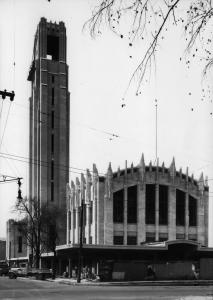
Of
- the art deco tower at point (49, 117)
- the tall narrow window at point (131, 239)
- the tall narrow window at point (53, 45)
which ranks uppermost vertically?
the tall narrow window at point (53, 45)

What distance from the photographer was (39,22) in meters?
122

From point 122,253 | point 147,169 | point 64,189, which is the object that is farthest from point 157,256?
point 64,189

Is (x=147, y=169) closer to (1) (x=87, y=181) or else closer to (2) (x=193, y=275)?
(1) (x=87, y=181)

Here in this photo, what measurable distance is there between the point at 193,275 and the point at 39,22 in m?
82.0

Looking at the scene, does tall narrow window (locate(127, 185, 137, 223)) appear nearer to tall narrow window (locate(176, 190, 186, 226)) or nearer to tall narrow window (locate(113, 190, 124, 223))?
tall narrow window (locate(113, 190, 124, 223))

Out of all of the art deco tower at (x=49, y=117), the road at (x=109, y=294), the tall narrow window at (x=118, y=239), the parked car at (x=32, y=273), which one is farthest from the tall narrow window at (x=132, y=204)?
the road at (x=109, y=294)

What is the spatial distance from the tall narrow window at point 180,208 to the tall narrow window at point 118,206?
8.55 m

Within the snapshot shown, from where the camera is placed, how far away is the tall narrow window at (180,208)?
8394cm

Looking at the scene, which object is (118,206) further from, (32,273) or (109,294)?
Answer: (109,294)

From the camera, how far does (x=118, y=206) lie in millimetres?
81312

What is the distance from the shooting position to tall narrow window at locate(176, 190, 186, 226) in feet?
275

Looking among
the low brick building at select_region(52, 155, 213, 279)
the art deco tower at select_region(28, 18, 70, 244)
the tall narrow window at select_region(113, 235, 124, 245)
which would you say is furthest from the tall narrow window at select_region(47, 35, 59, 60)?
the tall narrow window at select_region(113, 235, 124, 245)

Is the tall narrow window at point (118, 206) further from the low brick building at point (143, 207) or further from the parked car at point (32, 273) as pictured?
the parked car at point (32, 273)

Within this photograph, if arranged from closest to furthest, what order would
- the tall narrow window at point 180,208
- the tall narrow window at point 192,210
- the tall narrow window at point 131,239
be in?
1. the tall narrow window at point 131,239
2. the tall narrow window at point 180,208
3. the tall narrow window at point 192,210
